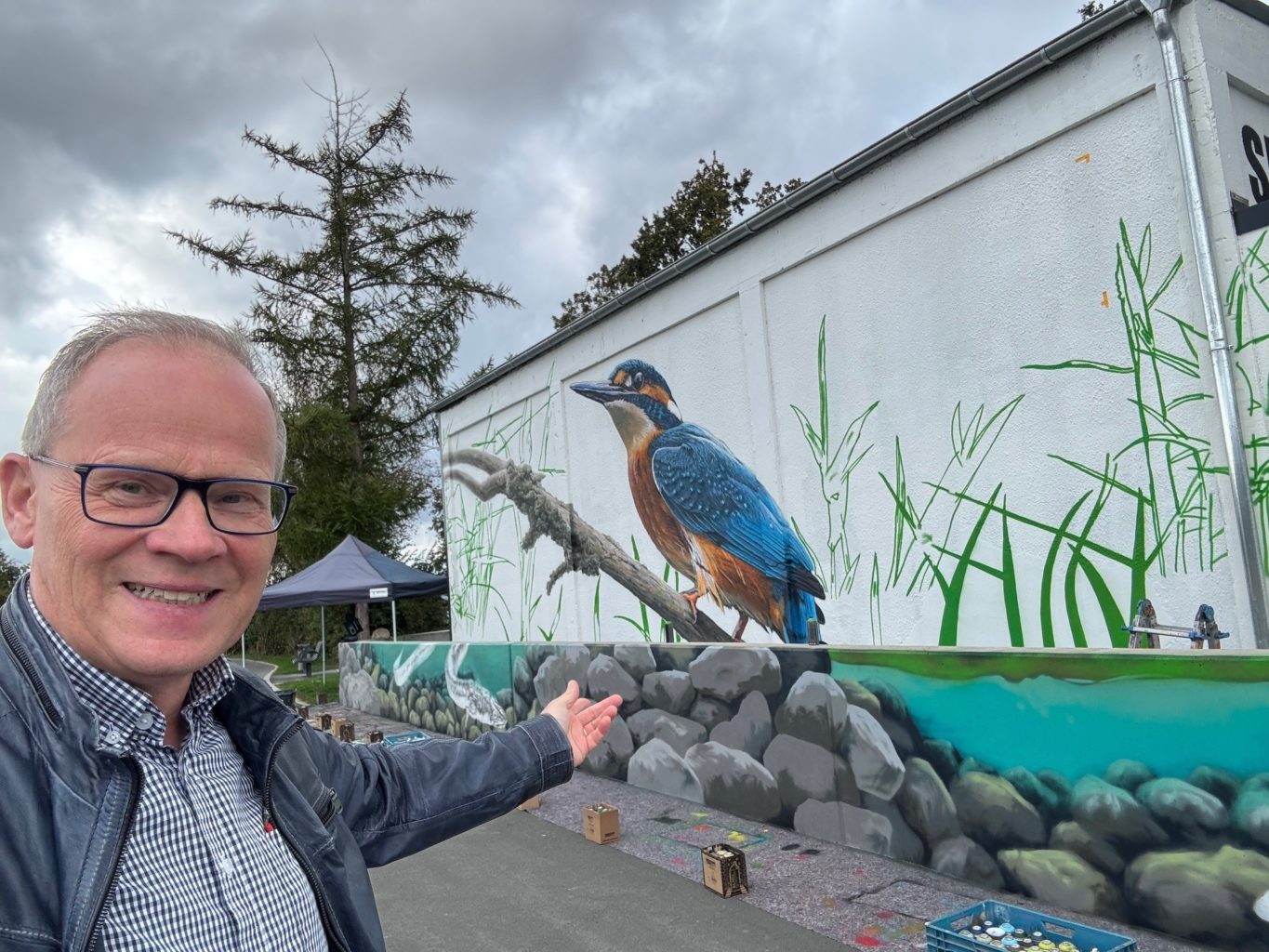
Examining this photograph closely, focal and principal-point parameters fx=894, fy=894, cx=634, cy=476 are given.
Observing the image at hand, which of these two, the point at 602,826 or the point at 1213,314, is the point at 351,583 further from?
the point at 1213,314

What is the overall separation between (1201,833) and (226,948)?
171 inches

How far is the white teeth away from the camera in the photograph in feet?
4.17

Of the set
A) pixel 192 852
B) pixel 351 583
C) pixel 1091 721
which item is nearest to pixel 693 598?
pixel 1091 721

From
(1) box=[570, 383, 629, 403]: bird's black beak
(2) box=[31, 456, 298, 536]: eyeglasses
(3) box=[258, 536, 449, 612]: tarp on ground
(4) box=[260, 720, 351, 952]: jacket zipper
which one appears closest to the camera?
(2) box=[31, 456, 298, 536]: eyeglasses

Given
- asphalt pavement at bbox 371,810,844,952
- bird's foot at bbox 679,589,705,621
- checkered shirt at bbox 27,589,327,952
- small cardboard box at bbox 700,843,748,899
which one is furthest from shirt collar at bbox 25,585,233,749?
bird's foot at bbox 679,589,705,621

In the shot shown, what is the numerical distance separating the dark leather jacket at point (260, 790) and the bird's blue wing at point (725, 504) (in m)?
6.69

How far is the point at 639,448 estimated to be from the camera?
10.6m

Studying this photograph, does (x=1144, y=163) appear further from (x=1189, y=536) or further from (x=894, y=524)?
(x=894, y=524)

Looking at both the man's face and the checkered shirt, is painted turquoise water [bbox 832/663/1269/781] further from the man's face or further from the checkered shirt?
the man's face

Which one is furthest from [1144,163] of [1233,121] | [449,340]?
[449,340]

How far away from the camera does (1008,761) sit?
4898 millimetres

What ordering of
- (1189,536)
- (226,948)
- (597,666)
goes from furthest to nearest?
1. (597,666)
2. (1189,536)
3. (226,948)

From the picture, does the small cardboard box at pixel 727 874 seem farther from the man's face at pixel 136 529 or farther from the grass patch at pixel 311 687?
the grass patch at pixel 311 687

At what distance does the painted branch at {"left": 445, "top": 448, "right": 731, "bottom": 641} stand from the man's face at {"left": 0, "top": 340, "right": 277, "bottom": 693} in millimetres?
8482
